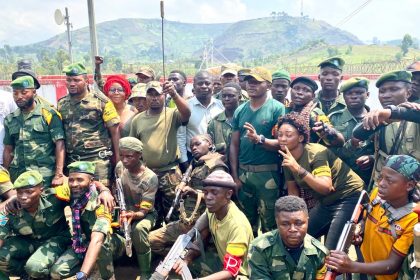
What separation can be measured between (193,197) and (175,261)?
117cm

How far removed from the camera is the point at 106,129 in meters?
5.33

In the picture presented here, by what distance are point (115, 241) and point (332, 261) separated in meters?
2.56

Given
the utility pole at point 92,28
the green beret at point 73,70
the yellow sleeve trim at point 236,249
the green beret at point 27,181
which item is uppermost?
the utility pole at point 92,28

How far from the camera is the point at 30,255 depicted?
15.0ft

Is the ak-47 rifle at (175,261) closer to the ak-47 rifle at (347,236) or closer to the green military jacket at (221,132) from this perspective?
the ak-47 rifle at (347,236)

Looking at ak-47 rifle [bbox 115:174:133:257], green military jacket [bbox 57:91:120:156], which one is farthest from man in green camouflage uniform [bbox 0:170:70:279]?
green military jacket [bbox 57:91:120:156]

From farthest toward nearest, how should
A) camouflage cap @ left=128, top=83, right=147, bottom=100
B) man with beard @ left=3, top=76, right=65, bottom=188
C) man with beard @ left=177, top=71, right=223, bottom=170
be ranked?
camouflage cap @ left=128, top=83, right=147, bottom=100
man with beard @ left=177, top=71, right=223, bottom=170
man with beard @ left=3, top=76, right=65, bottom=188

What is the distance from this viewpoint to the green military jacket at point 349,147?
4.39 metres

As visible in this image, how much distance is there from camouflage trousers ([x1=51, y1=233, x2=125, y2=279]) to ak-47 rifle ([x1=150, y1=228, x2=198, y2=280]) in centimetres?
106

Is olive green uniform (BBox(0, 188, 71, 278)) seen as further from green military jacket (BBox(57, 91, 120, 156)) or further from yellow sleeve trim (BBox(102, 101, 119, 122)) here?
yellow sleeve trim (BBox(102, 101, 119, 122))

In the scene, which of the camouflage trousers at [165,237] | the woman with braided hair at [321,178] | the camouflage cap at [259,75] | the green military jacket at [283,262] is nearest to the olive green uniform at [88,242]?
the camouflage trousers at [165,237]

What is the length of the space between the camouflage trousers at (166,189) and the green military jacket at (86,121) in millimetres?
864

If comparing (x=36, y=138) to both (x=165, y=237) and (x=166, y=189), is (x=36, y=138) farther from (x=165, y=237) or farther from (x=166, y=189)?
(x=165, y=237)

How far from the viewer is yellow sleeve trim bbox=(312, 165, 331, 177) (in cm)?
397
